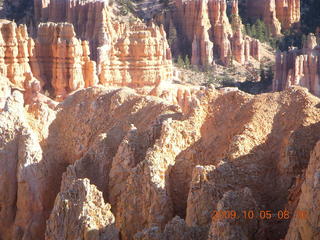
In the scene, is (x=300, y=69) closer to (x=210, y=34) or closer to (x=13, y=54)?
(x=210, y=34)

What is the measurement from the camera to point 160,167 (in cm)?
648

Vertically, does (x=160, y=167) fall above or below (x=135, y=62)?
below

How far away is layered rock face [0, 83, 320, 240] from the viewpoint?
5.81 metres

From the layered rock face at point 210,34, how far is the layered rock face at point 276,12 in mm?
8257

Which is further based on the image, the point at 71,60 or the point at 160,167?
the point at 71,60

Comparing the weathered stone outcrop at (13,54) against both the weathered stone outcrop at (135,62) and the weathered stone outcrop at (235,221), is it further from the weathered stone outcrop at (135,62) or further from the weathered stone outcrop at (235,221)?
the weathered stone outcrop at (235,221)

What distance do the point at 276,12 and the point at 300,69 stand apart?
1158 inches

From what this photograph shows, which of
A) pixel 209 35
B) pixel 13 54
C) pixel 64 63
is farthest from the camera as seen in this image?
pixel 209 35

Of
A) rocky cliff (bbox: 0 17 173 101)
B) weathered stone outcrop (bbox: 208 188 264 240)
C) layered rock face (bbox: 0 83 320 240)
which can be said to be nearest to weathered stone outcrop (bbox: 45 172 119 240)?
layered rock face (bbox: 0 83 320 240)

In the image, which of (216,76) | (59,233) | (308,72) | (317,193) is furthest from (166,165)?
(216,76)

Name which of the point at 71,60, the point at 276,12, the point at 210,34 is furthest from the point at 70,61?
the point at 276,12

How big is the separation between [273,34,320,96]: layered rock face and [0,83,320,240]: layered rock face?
27.5m

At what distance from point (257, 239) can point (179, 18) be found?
4974 centimetres

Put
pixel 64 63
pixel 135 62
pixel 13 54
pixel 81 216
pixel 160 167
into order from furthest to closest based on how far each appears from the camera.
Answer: pixel 135 62 < pixel 64 63 < pixel 13 54 < pixel 160 167 < pixel 81 216
